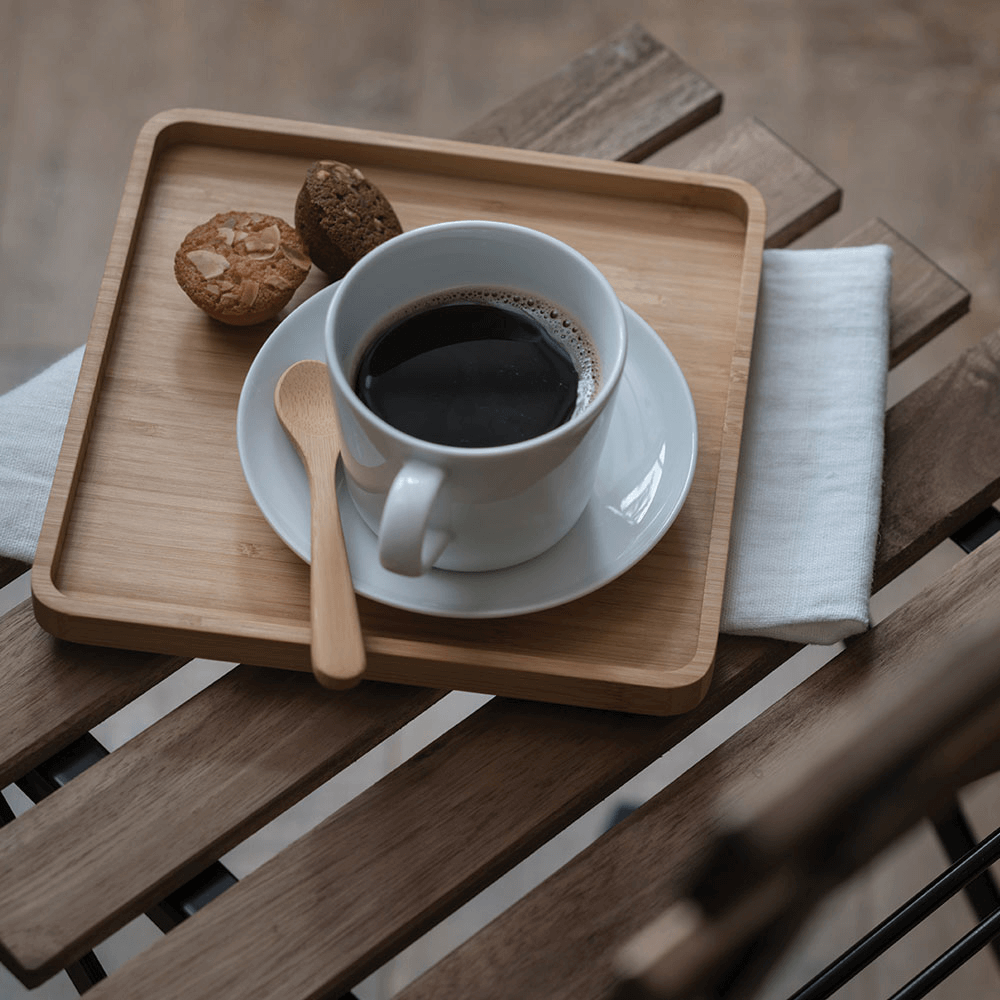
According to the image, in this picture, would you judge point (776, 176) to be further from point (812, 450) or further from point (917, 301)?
point (812, 450)

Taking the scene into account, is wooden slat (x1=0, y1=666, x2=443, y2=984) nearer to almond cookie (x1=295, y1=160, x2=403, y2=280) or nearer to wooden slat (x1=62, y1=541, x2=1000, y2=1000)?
wooden slat (x1=62, y1=541, x2=1000, y2=1000)

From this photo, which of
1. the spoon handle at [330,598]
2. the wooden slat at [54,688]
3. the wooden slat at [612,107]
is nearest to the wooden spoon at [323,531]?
the spoon handle at [330,598]

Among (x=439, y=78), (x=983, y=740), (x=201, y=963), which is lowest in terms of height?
(x=201, y=963)

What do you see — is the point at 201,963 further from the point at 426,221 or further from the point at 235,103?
the point at 235,103

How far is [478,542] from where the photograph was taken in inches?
20.7

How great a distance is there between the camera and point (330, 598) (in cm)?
53

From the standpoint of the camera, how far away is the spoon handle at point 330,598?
1.68ft

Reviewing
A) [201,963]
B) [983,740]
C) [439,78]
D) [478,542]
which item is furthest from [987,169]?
[983,740]

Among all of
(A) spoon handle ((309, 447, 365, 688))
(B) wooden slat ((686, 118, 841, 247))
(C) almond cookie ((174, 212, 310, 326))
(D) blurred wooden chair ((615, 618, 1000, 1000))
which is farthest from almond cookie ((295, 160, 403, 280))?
(D) blurred wooden chair ((615, 618, 1000, 1000))

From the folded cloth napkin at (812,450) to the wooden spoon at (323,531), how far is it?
0.20 m

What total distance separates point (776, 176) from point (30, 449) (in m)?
0.51

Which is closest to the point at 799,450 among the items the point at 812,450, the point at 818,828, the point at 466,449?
the point at 812,450

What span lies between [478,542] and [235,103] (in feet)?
3.56

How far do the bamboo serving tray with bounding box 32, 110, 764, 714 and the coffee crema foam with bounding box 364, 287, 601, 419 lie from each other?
0.10 m
